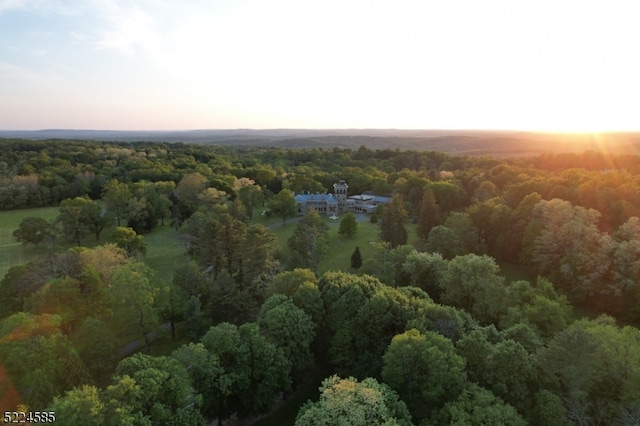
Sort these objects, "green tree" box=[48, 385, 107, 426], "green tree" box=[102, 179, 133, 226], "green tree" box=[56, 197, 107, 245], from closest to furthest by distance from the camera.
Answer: "green tree" box=[48, 385, 107, 426], "green tree" box=[56, 197, 107, 245], "green tree" box=[102, 179, 133, 226]

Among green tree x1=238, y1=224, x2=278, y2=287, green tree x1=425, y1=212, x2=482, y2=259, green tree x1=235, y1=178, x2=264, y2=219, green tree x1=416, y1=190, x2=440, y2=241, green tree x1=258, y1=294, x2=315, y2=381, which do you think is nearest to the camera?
green tree x1=258, y1=294, x2=315, y2=381

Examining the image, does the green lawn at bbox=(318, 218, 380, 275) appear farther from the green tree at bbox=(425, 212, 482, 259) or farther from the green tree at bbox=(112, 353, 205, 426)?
the green tree at bbox=(112, 353, 205, 426)

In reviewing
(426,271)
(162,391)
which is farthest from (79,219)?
(426,271)

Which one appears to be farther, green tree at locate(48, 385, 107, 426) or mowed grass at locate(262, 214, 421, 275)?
mowed grass at locate(262, 214, 421, 275)

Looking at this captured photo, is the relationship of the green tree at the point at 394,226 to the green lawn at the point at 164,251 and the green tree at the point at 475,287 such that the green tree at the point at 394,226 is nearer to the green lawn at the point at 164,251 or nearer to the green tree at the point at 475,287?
the green tree at the point at 475,287

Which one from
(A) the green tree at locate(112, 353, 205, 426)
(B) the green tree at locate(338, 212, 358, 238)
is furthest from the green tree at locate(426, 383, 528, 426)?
(B) the green tree at locate(338, 212, 358, 238)

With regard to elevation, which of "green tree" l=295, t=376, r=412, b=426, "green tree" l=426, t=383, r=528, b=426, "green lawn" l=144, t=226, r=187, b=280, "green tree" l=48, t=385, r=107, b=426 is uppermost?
"green tree" l=48, t=385, r=107, b=426

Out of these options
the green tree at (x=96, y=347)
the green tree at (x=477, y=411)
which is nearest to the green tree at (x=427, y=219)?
the green tree at (x=477, y=411)
